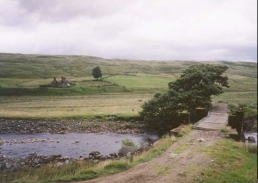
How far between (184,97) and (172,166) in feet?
64.7

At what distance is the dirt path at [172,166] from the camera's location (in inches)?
460

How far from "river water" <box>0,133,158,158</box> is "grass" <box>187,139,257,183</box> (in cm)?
1070

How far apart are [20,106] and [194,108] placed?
72.9 feet

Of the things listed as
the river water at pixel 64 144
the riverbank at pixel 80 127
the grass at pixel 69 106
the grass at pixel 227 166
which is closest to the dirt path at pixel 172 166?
the grass at pixel 227 166

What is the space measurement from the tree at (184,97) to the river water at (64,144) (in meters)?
3.73

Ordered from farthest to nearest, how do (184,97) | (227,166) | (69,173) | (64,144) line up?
(184,97) → (64,144) → (69,173) → (227,166)

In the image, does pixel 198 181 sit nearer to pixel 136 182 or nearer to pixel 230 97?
pixel 136 182

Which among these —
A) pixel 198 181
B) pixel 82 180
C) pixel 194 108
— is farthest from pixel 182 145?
pixel 194 108

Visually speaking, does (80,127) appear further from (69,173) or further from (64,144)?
(69,173)

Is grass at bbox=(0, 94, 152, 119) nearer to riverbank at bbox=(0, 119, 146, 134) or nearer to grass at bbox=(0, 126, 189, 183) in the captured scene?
riverbank at bbox=(0, 119, 146, 134)

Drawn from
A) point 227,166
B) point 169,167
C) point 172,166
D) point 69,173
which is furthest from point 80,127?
point 227,166

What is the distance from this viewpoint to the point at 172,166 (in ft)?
43.8

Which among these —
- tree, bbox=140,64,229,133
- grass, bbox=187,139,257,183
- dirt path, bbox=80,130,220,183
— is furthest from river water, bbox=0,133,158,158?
grass, bbox=187,139,257,183

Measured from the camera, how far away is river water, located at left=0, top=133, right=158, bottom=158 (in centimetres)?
2102
